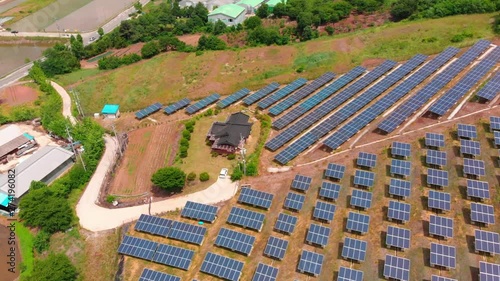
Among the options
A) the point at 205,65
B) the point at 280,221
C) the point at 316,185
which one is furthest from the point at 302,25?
the point at 280,221

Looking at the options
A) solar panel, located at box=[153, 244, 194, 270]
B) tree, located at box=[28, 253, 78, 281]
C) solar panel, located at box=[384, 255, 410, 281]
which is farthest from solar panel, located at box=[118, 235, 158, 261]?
solar panel, located at box=[384, 255, 410, 281]

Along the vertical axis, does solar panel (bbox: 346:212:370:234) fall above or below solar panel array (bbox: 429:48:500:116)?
below

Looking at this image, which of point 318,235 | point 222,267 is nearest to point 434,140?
point 318,235

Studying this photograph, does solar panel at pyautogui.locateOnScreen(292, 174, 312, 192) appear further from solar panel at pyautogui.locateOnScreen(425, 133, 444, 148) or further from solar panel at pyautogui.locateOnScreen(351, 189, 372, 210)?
solar panel at pyautogui.locateOnScreen(425, 133, 444, 148)

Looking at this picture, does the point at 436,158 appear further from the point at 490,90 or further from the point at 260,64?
the point at 260,64

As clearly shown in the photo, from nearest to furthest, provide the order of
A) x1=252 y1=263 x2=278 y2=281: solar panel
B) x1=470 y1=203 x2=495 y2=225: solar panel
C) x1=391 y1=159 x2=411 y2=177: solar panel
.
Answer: x1=252 y1=263 x2=278 y2=281: solar panel, x1=470 y1=203 x2=495 y2=225: solar panel, x1=391 y1=159 x2=411 y2=177: solar panel

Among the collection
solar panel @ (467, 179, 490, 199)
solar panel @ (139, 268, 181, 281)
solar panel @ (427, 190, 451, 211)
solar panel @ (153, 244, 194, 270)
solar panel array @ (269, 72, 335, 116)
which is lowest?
solar panel @ (153, 244, 194, 270)
